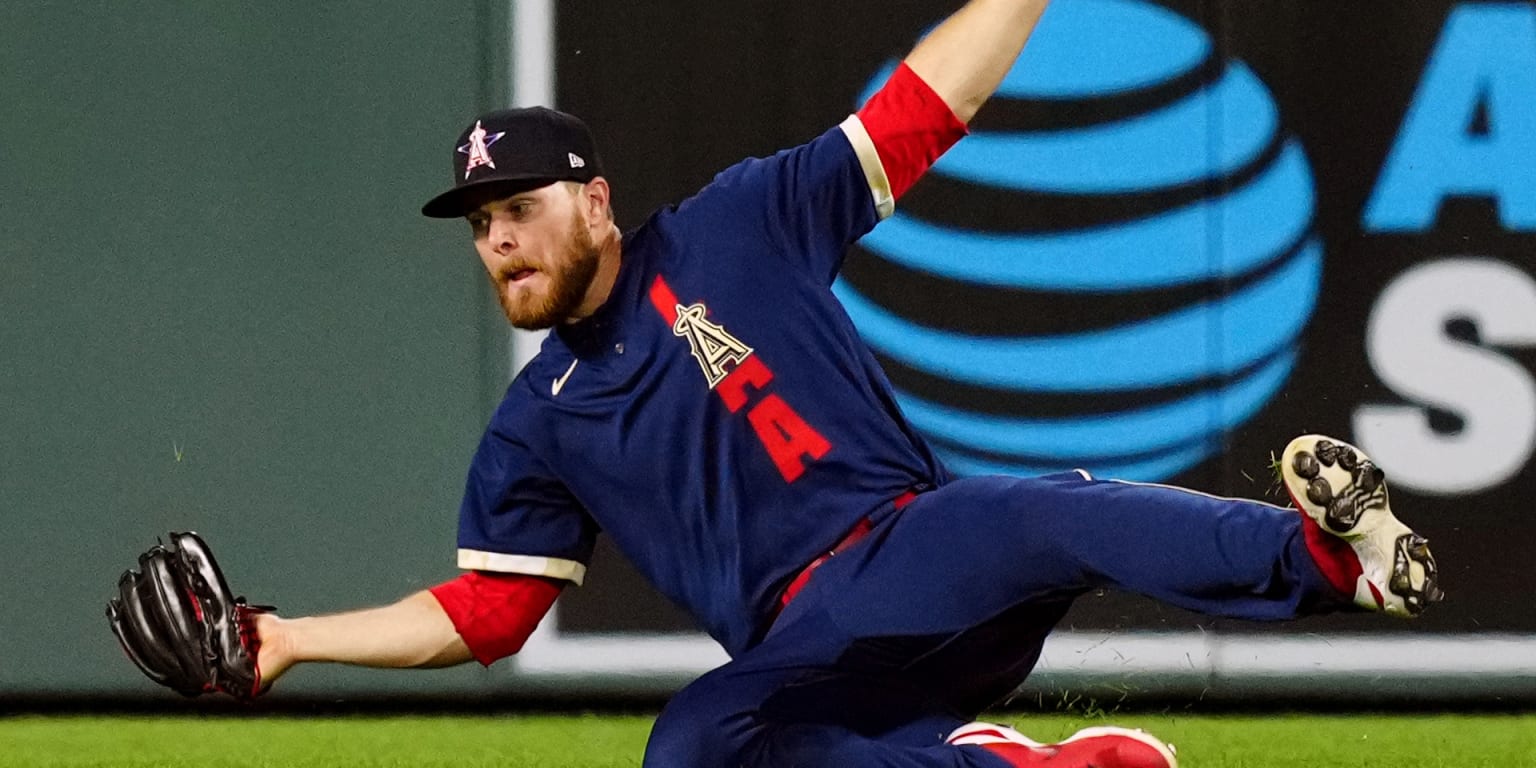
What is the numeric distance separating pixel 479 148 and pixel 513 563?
767 millimetres

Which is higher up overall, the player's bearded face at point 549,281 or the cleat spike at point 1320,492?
the player's bearded face at point 549,281

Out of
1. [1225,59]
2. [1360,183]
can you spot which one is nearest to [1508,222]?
[1360,183]

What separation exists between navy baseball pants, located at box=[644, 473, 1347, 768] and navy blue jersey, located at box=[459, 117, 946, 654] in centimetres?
13

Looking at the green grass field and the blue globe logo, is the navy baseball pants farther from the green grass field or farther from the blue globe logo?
the blue globe logo

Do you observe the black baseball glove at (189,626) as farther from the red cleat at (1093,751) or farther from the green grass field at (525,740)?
the green grass field at (525,740)

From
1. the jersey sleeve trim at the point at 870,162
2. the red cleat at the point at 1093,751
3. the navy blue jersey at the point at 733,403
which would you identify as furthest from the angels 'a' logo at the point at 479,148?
the red cleat at the point at 1093,751

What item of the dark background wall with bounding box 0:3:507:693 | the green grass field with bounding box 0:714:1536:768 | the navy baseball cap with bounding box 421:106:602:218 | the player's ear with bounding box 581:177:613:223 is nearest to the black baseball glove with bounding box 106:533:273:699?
the navy baseball cap with bounding box 421:106:602:218

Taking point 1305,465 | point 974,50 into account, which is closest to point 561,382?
point 974,50

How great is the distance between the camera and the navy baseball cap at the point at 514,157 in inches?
143

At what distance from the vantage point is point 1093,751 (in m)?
3.40

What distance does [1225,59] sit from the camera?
5551 mm

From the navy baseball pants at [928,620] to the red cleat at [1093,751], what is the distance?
38 mm

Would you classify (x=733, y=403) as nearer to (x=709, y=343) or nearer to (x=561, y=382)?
(x=709, y=343)

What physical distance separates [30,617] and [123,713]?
362mm
